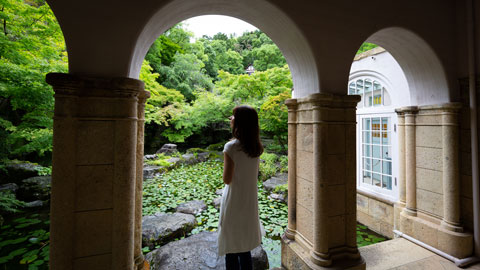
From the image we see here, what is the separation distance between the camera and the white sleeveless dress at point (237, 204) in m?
1.61

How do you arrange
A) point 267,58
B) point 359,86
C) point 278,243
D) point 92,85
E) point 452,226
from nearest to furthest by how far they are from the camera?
point 92,85, point 452,226, point 278,243, point 359,86, point 267,58

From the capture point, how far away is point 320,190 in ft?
7.03

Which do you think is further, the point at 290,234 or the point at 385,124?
the point at 385,124

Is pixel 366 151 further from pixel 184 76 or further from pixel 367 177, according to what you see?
pixel 184 76

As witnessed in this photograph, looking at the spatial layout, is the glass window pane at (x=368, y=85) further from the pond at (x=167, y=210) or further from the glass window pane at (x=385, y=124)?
the pond at (x=167, y=210)

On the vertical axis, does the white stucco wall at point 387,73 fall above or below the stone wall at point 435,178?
above

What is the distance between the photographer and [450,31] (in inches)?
115

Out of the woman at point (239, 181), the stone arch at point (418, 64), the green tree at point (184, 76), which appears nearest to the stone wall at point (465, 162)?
the stone arch at point (418, 64)

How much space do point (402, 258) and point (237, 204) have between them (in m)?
2.71

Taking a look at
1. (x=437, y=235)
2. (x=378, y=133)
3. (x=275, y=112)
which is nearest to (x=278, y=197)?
(x=378, y=133)

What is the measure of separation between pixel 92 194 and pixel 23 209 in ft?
16.8

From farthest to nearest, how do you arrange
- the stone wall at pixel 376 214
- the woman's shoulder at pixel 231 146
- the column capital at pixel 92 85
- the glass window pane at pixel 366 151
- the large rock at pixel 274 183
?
1. the large rock at pixel 274 183
2. the glass window pane at pixel 366 151
3. the stone wall at pixel 376 214
4. the woman's shoulder at pixel 231 146
5. the column capital at pixel 92 85

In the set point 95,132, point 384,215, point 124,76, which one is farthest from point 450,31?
point 95,132

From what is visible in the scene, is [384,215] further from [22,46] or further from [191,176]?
[22,46]
